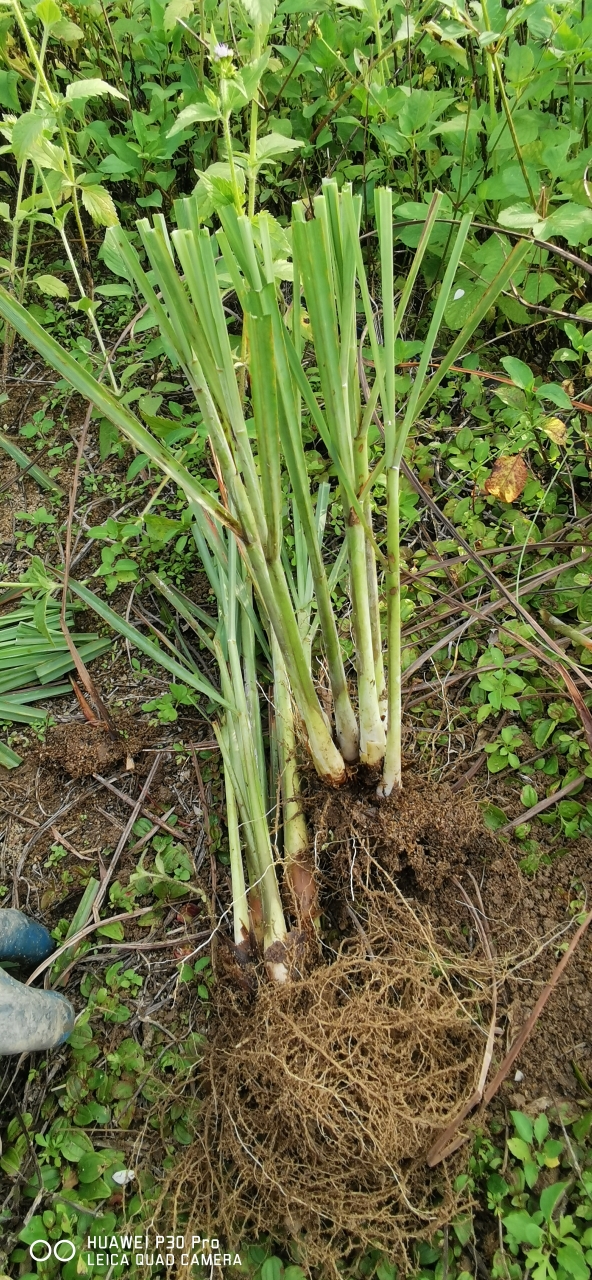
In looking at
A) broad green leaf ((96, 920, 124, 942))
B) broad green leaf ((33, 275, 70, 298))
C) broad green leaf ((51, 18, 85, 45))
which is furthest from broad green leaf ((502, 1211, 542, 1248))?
broad green leaf ((51, 18, 85, 45))

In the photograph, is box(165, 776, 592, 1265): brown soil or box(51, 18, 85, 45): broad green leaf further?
box(51, 18, 85, 45): broad green leaf

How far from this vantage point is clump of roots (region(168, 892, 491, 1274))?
84 cm

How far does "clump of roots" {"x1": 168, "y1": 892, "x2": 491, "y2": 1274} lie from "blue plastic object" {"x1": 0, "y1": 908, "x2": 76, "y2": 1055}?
0.69 feet

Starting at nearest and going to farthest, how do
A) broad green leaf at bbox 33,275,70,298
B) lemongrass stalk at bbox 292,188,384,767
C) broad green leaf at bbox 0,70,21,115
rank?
1. lemongrass stalk at bbox 292,188,384,767
2. broad green leaf at bbox 33,275,70,298
3. broad green leaf at bbox 0,70,21,115

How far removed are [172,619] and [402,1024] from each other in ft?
2.52

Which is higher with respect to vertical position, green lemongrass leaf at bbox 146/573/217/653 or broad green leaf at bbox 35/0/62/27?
broad green leaf at bbox 35/0/62/27

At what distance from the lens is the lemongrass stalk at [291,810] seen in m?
0.98

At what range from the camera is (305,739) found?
1.02 meters

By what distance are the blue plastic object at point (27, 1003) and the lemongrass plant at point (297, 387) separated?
473 mm

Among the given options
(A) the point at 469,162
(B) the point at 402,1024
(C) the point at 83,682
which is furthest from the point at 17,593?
(A) the point at 469,162

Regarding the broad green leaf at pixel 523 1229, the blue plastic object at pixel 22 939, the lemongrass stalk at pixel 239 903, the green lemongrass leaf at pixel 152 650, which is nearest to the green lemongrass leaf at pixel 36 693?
the green lemongrass leaf at pixel 152 650

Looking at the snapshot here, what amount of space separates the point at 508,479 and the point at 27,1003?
A: 1.10m

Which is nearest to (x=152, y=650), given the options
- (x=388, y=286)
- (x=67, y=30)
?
(x=388, y=286)

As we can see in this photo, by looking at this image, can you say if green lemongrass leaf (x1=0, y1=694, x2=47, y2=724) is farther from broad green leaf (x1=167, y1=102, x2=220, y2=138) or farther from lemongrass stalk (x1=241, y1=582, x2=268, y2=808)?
broad green leaf (x1=167, y1=102, x2=220, y2=138)
